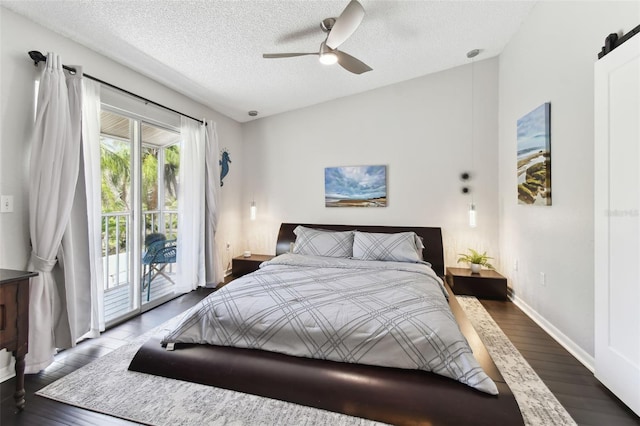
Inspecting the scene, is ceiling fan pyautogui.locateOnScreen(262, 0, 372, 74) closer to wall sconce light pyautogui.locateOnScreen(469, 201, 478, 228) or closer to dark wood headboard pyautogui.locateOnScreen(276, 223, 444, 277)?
dark wood headboard pyautogui.locateOnScreen(276, 223, 444, 277)

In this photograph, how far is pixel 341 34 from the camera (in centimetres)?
207

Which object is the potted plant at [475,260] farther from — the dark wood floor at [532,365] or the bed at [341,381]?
the bed at [341,381]

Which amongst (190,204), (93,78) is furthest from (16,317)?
(190,204)

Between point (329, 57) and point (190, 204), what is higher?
point (329, 57)

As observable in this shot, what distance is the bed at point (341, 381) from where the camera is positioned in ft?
4.53

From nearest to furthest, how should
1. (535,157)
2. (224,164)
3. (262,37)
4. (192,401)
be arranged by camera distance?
(192,401) < (262,37) < (535,157) < (224,164)

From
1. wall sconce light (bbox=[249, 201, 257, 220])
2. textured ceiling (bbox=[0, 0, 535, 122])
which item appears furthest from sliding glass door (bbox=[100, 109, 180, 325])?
wall sconce light (bbox=[249, 201, 257, 220])

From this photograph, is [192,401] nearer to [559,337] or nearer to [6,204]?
[6,204]

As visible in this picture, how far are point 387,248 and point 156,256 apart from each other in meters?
2.79

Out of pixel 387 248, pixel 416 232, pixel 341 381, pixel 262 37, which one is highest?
pixel 262 37

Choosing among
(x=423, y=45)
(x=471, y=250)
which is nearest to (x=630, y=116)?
(x=423, y=45)

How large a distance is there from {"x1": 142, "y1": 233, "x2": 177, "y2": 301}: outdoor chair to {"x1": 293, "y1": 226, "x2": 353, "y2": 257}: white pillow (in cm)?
159

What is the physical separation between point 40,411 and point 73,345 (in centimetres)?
65

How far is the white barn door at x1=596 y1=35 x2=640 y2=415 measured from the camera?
1.59 m
